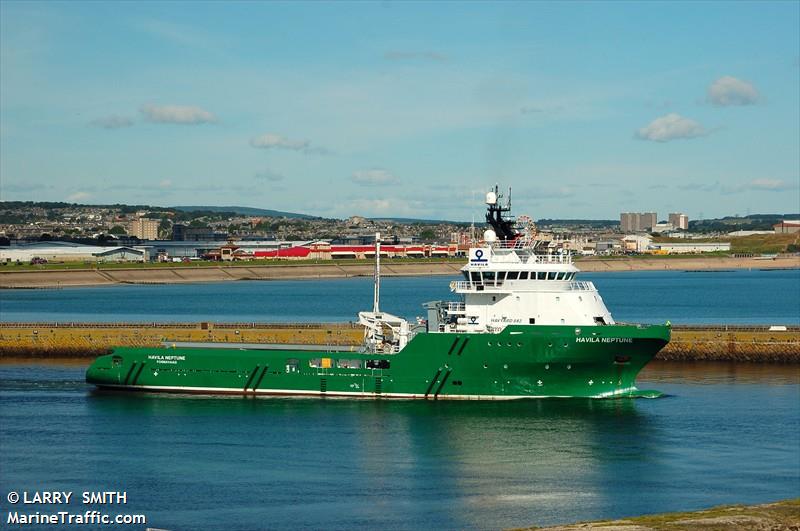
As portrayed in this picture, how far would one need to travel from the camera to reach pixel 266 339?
208ft

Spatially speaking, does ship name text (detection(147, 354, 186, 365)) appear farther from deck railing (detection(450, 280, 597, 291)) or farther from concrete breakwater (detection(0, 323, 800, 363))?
deck railing (detection(450, 280, 597, 291))

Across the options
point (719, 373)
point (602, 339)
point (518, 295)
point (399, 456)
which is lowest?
point (399, 456)

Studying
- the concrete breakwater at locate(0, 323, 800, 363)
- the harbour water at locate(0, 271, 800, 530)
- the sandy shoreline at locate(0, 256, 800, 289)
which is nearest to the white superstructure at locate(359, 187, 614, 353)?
the harbour water at locate(0, 271, 800, 530)

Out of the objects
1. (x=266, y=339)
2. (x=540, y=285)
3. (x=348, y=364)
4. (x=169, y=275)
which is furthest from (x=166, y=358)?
(x=169, y=275)

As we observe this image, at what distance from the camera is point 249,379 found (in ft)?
159

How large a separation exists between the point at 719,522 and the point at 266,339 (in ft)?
135

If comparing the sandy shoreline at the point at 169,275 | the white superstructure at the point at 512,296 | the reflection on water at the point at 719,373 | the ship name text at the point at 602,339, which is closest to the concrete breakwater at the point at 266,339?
the reflection on water at the point at 719,373

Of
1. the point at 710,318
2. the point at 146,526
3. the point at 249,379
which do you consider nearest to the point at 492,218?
the point at 249,379

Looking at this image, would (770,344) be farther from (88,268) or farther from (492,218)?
(88,268)

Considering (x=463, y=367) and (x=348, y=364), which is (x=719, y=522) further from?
(x=348, y=364)

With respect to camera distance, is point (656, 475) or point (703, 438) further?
point (703, 438)

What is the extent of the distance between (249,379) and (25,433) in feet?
35.0

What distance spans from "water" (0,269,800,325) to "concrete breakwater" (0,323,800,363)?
66.5ft

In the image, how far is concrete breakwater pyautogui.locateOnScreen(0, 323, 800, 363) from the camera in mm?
61281
